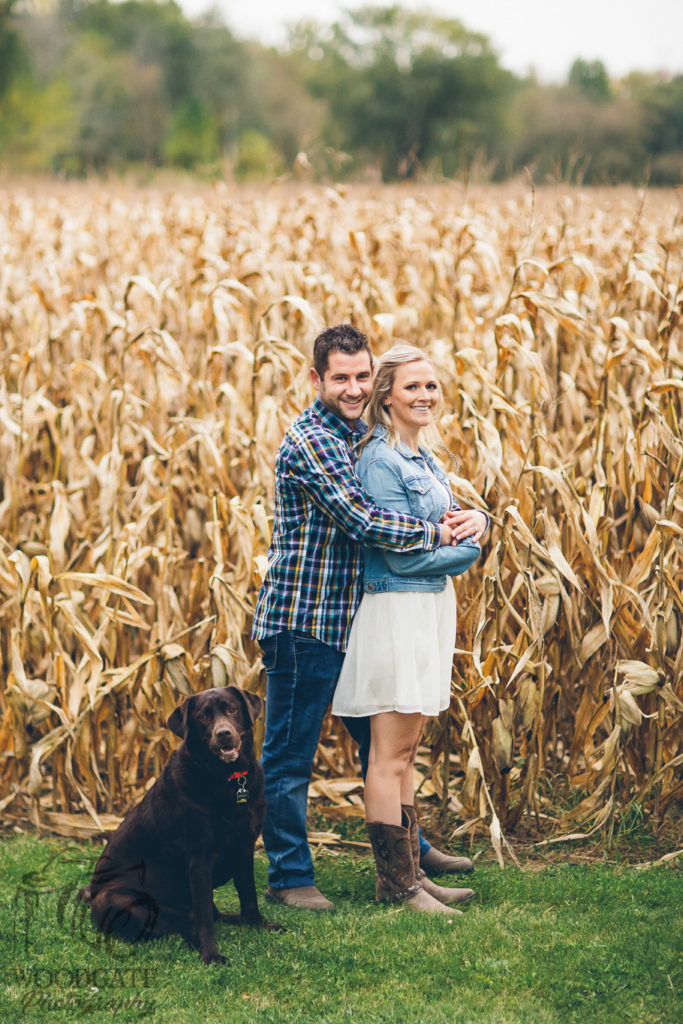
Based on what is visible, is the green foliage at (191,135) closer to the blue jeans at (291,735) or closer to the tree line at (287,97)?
the tree line at (287,97)

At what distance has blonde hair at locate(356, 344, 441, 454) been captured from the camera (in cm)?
322

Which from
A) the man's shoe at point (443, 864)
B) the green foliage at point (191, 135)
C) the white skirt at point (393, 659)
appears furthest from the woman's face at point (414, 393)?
the green foliage at point (191, 135)

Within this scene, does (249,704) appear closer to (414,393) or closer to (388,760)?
(388,760)

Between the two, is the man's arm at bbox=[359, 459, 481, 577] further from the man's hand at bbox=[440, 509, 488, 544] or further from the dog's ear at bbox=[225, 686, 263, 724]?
the dog's ear at bbox=[225, 686, 263, 724]

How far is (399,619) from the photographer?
125 inches

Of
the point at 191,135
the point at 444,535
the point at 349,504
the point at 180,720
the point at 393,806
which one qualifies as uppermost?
the point at 191,135

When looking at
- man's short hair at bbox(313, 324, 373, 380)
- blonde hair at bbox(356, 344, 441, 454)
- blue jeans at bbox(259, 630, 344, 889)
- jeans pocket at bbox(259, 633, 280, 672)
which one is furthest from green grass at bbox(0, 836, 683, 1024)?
man's short hair at bbox(313, 324, 373, 380)

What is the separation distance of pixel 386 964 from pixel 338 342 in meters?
1.89

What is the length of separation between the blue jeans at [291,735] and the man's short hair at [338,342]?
A: 90cm

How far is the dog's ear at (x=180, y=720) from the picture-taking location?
122 inches

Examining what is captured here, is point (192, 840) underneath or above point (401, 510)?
underneath

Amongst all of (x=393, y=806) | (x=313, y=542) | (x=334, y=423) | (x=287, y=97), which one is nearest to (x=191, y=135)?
(x=287, y=97)

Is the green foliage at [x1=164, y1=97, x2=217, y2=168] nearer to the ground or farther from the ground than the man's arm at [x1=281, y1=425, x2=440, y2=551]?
farther from the ground

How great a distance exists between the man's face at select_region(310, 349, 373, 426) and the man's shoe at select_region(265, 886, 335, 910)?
1.60m
